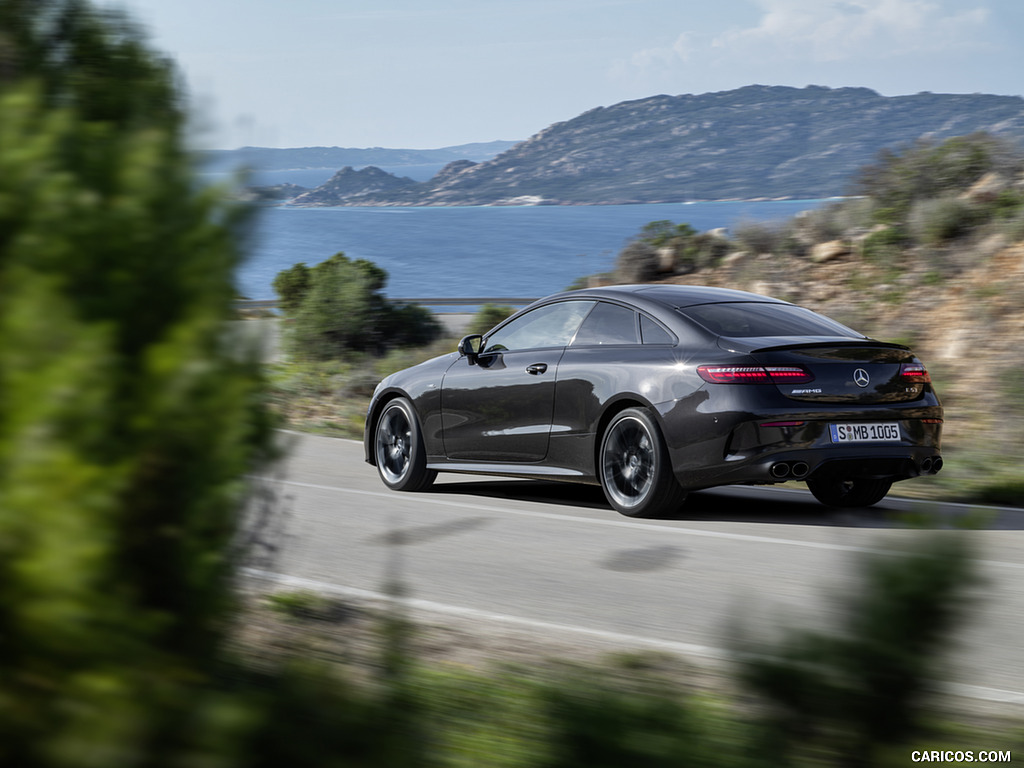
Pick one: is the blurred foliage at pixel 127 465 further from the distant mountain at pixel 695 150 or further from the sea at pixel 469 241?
the distant mountain at pixel 695 150

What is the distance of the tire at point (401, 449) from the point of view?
10273 millimetres

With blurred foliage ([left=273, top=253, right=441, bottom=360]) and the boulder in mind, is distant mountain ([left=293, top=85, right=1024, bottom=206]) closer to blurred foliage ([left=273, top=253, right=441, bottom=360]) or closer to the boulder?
blurred foliage ([left=273, top=253, right=441, bottom=360])

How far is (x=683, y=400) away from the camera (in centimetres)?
785

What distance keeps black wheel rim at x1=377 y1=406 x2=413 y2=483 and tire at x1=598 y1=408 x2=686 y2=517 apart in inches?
96.9

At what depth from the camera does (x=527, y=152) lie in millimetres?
142375

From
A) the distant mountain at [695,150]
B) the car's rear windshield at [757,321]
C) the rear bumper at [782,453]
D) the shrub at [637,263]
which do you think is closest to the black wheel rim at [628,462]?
the rear bumper at [782,453]

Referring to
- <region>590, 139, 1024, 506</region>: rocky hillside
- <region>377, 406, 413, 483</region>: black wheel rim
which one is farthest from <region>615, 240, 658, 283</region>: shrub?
<region>377, 406, 413, 483</region>: black wheel rim

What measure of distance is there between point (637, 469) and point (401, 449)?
2.90 meters

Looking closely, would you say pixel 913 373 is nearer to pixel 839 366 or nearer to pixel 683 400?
pixel 839 366

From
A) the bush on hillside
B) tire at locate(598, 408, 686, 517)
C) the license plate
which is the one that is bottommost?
tire at locate(598, 408, 686, 517)

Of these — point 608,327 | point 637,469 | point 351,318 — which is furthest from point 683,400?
point 351,318

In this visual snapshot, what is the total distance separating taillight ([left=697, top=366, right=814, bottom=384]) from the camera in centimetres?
766

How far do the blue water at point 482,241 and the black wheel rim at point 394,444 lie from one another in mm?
7048

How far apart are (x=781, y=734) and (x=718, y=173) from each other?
111736 mm
